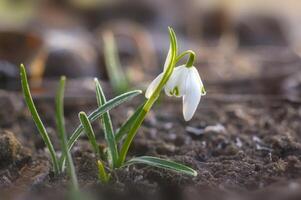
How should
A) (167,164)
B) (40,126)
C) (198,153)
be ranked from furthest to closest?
1. (198,153)
2. (40,126)
3. (167,164)

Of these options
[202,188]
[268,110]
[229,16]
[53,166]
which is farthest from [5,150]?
[229,16]

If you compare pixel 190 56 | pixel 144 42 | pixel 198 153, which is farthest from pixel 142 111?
pixel 144 42

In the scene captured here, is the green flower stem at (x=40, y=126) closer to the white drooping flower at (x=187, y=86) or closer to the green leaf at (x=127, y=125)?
the green leaf at (x=127, y=125)

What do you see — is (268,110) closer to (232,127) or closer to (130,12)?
(232,127)

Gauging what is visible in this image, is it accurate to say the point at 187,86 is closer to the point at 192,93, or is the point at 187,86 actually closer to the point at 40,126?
the point at 192,93

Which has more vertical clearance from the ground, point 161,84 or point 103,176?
point 161,84

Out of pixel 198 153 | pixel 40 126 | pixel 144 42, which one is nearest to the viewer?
pixel 40 126

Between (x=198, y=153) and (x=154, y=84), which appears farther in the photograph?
(x=198, y=153)
